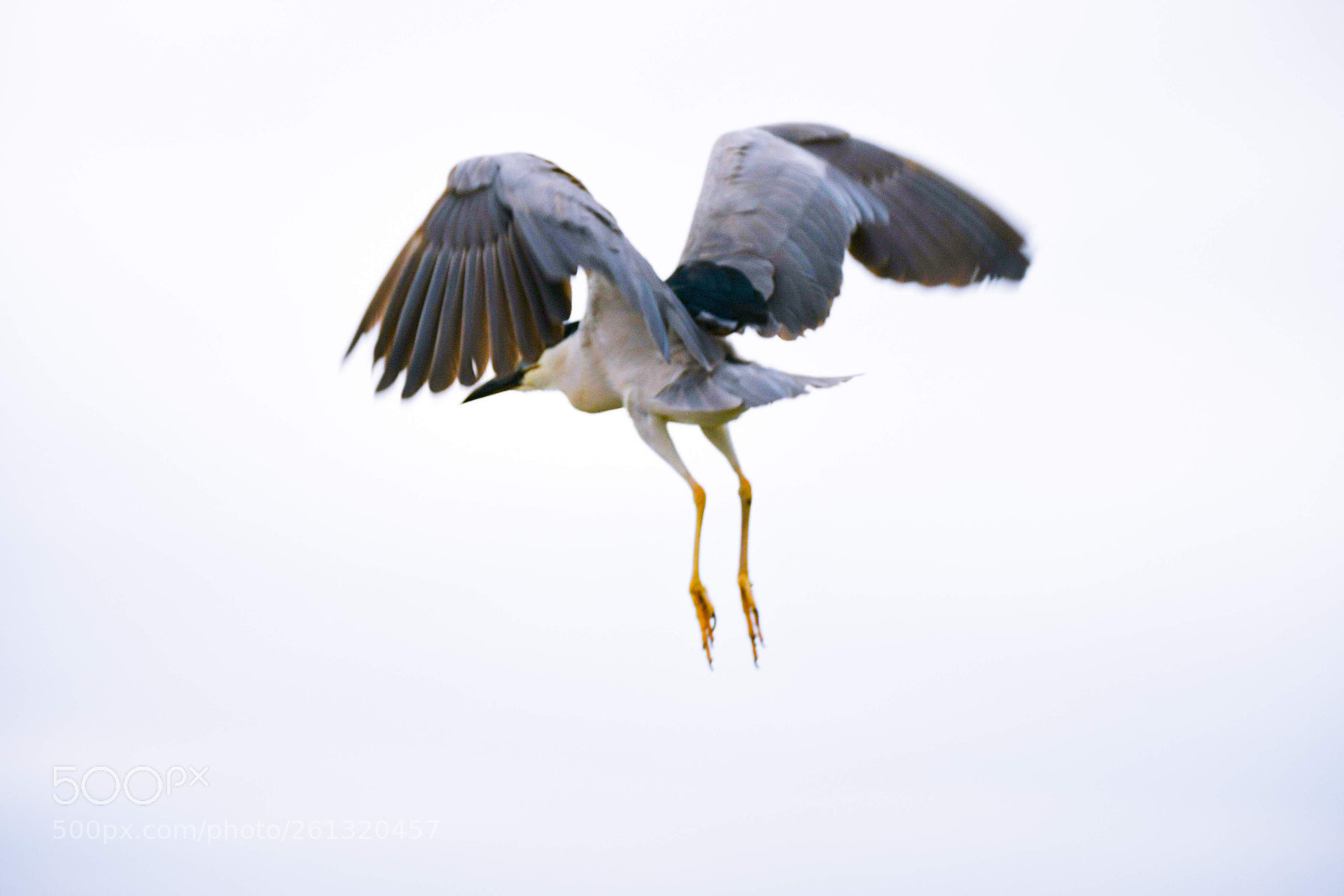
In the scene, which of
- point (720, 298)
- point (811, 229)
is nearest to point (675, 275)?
point (720, 298)

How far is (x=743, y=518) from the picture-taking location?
5578mm

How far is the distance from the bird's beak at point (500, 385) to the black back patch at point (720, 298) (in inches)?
23.5

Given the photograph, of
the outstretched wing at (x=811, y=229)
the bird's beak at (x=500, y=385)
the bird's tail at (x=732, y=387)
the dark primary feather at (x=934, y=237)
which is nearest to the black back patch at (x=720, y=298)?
the outstretched wing at (x=811, y=229)

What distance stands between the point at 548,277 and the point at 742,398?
68cm

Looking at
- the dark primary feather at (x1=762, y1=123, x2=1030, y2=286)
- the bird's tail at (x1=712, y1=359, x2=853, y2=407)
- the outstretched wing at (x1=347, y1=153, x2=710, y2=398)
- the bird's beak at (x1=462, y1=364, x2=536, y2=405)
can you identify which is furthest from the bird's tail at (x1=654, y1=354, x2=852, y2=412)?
the dark primary feather at (x1=762, y1=123, x2=1030, y2=286)

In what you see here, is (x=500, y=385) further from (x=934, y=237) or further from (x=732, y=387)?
(x=934, y=237)

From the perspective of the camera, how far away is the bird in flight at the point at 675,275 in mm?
4973

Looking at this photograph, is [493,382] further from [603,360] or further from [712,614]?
[712,614]

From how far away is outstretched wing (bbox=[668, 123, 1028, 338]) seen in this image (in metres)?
5.63

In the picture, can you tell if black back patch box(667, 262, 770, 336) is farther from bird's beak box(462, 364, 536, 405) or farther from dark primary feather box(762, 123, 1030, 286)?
dark primary feather box(762, 123, 1030, 286)

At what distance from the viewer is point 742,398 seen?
5039 millimetres

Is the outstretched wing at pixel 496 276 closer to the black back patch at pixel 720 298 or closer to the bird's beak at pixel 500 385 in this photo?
the black back patch at pixel 720 298

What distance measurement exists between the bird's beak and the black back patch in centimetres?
60

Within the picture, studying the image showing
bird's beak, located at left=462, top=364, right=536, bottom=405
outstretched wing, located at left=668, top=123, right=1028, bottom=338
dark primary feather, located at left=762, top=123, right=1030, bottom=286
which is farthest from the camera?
dark primary feather, located at left=762, top=123, right=1030, bottom=286
